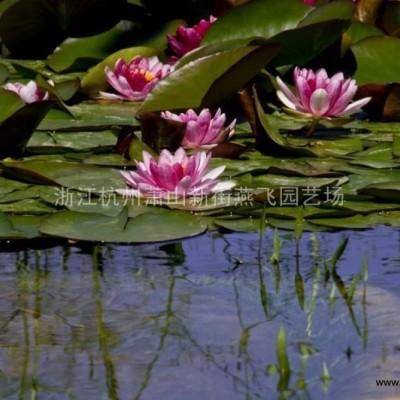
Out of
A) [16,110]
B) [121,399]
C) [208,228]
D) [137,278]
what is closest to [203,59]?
[16,110]

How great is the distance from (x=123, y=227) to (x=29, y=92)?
855mm

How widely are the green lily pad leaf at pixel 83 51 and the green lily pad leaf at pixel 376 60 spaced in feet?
3.29

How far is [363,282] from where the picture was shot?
2135 millimetres

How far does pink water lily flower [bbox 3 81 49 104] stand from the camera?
3.14 m

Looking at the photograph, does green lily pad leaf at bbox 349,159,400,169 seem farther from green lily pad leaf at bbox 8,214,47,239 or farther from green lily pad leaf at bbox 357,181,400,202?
green lily pad leaf at bbox 8,214,47,239

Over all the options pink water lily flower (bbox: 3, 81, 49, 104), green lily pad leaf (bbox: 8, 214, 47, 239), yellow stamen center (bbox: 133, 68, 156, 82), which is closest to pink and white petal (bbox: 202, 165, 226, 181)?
green lily pad leaf (bbox: 8, 214, 47, 239)

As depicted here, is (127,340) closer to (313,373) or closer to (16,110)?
(313,373)

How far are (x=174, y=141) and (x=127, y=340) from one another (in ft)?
4.04

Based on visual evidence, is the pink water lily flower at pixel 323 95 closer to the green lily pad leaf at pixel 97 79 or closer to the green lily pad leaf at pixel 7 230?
the green lily pad leaf at pixel 97 79

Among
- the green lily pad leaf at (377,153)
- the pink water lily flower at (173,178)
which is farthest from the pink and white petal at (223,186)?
the green lily pad leaf at (377,153)

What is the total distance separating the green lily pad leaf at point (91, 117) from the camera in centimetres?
331

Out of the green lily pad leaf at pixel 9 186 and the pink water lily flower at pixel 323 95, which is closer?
the green lily pad leaf at pixel 9 186

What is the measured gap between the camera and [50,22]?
4289 mm

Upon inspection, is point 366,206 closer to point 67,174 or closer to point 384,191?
point 384,191
